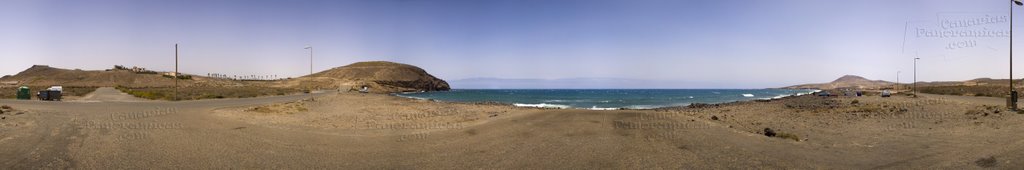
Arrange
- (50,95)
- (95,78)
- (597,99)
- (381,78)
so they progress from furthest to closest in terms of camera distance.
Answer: (381,78), (95,78), (597,99), (50,95)

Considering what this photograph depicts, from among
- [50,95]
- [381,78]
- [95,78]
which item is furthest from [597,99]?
[95,78]

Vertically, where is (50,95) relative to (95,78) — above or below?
below

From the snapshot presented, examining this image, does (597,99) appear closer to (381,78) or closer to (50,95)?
(50,95)

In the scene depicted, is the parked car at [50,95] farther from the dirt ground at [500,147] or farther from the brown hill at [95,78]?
the brown hill at [95,78]

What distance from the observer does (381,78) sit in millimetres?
→ 149500

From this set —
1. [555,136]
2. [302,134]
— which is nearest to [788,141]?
[555,136]

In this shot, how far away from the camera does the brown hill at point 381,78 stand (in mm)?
132375

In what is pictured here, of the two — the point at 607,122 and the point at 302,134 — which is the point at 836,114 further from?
the point at 302,134

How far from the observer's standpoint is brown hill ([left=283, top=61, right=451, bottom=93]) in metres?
132

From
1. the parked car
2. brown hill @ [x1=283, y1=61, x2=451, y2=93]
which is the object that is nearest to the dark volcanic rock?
brown hill @ [x1=283, y1=61, x2=451, y2=93]

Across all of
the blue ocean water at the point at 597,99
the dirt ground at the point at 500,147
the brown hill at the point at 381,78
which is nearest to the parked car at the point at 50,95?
the dirt ground at the point at 500,147

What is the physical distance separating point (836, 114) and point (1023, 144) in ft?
49.3

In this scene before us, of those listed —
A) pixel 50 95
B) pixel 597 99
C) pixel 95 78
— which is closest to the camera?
pixel 50 95

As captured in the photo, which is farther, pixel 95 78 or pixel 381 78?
pixel 381 78
